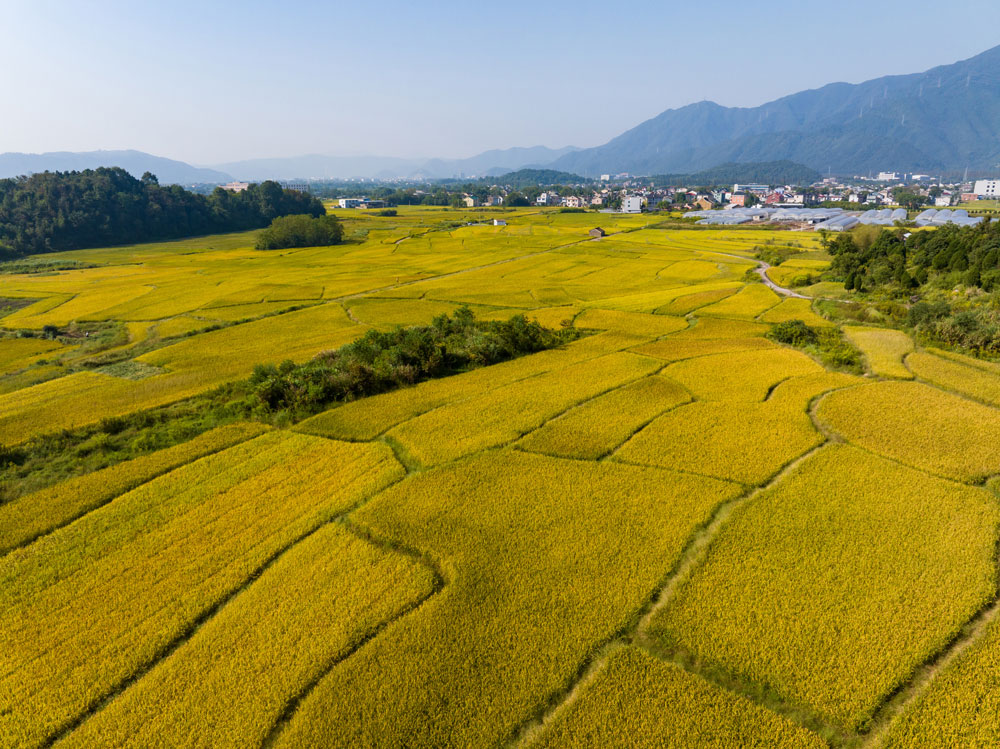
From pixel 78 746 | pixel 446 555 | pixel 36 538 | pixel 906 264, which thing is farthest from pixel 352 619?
pixel 906 264

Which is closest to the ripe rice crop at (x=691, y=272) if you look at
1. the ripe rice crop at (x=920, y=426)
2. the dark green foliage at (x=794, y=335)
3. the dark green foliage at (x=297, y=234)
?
the dark green foliage at (x=794, y=335)

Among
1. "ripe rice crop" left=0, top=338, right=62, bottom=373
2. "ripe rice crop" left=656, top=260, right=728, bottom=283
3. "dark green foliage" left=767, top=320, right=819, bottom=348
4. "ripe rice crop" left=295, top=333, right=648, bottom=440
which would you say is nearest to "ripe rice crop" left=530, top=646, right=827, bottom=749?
"ripe rice crop" left=295, top=333, right=648, bottom=440

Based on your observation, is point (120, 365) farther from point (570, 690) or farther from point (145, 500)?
point (570, 690)

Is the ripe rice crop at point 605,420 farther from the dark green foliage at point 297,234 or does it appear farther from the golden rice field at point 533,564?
the dark green foliage at point 297,234

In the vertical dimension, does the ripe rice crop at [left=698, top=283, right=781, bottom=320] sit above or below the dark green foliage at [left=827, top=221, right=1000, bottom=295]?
below

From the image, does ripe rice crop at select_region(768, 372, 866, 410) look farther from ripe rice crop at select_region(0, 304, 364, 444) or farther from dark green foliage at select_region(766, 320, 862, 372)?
ripe rice crop at select_region(0, 304, 364, 444)

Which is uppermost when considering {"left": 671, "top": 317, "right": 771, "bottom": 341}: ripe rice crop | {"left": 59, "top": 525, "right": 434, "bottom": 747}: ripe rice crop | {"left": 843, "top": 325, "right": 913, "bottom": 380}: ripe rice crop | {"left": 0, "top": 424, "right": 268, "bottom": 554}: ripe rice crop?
{"left": 0, "top": 424, "right": 268, "bottom": 554}: ripe rice crop

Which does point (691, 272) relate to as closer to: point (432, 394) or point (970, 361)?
point (970, 361)
